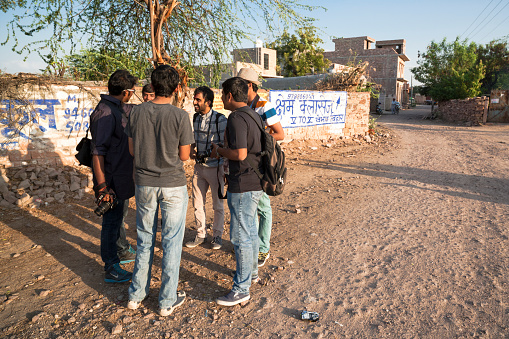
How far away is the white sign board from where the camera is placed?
9.41m

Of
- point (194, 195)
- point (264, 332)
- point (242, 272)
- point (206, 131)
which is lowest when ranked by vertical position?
point (264, 332)

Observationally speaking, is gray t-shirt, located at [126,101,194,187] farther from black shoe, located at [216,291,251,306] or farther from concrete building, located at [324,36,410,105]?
concrete building, located at [324,36,410,105]

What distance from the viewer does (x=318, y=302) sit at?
2.75m

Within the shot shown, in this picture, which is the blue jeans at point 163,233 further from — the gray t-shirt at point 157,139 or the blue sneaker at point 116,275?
the blue sneaker at point 116,275

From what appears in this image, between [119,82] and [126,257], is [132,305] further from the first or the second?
[119,82]

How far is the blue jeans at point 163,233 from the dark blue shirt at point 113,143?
1.75 feet

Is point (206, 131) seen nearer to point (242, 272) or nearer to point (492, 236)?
point (242, 272)

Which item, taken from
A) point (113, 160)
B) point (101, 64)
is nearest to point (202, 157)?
point (113, 160)

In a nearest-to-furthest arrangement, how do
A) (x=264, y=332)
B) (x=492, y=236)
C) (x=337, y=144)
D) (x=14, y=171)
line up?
(x=264, y=332) → (x=492, y=236) → (x=14, y=171) → (x=337, y=144)

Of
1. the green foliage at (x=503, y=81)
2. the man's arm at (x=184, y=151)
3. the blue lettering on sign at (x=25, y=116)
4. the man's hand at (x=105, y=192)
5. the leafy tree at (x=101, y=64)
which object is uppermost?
the green foliage at (x=503, y=81)

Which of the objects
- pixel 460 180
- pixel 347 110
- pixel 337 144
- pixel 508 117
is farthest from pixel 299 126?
pixel 508 117

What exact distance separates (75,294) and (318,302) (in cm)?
209

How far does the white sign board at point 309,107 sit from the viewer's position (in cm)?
941

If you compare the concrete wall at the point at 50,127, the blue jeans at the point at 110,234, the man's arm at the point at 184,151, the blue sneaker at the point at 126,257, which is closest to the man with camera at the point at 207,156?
the blue sneaker at the point at 126,257
